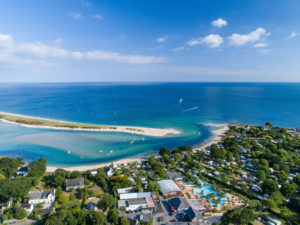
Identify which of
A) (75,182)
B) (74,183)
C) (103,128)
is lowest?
(74,183)

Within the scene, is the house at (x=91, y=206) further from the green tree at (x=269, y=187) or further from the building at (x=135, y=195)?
the green tree at (x=269, y=187)

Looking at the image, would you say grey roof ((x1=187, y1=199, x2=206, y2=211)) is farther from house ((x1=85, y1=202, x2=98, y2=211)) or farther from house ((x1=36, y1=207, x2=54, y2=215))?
house ((x1=36, y1=207, x2=54, y2=215))

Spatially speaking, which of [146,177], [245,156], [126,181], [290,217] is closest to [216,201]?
[290,217]

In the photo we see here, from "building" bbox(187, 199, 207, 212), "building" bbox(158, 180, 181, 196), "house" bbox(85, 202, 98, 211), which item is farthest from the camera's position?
"building" bbox(158, 180, 181, 196)

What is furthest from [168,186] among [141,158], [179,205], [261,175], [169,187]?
[261,175]

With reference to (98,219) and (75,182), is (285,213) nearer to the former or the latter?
(98,219)

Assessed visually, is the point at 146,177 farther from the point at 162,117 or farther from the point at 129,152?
the point at 162,117

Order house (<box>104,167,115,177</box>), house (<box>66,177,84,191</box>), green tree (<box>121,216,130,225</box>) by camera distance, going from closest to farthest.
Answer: green tree (<box>121,216,130,225</box>), house (<box>66,177,84,191</box>), house (<box>104,167,115,177</box>)

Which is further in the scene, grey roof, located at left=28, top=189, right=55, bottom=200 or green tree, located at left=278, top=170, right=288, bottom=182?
green tree, located at left=278, top=170, right=288, bottom=182

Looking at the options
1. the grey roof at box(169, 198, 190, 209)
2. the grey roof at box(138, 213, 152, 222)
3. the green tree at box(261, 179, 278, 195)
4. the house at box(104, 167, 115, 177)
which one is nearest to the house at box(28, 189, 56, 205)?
the house at box(104, 167, 115, 177)
